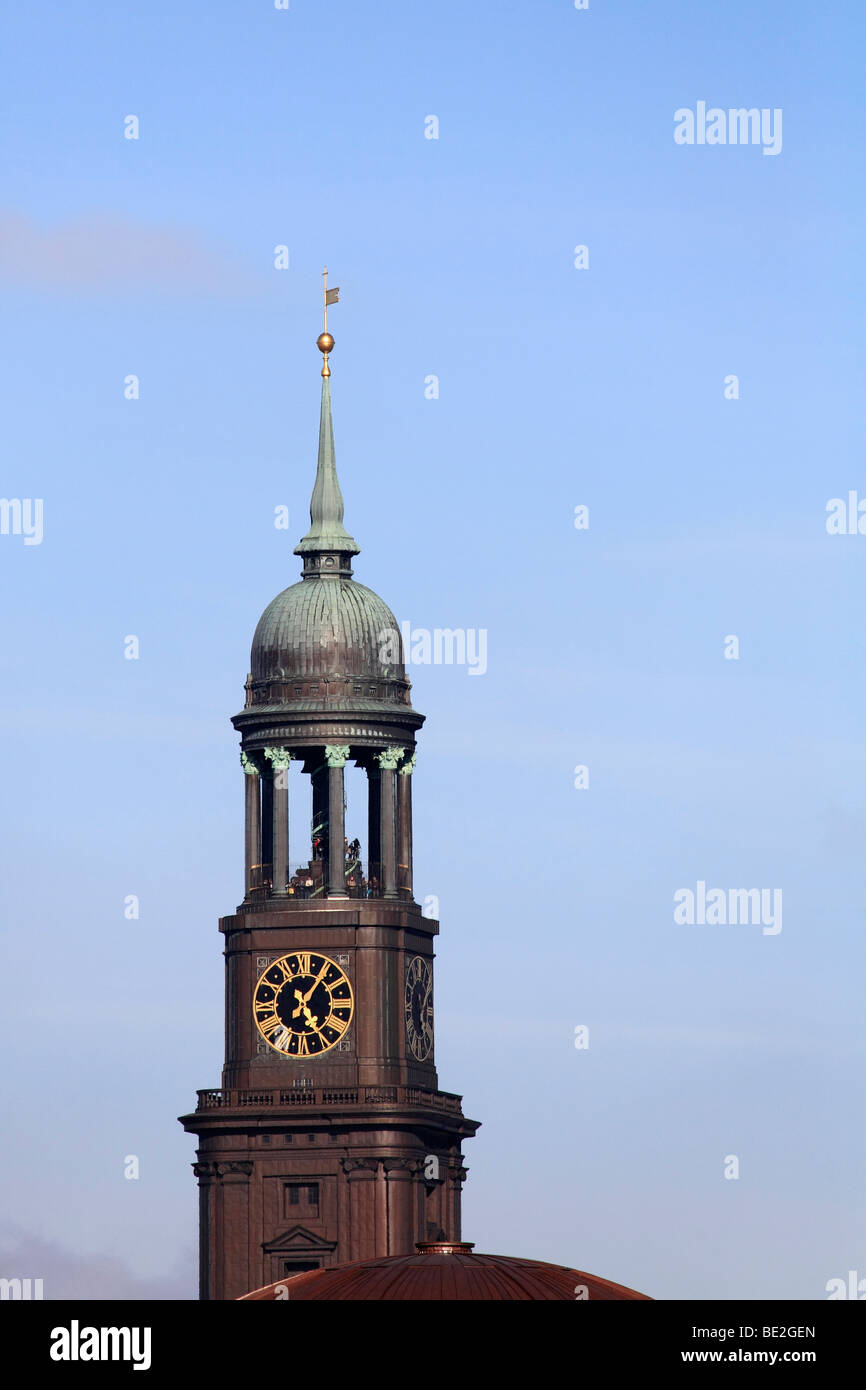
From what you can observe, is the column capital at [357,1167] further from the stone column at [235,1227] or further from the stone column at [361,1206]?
the stone column at [235,1227]

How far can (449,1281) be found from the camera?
158m

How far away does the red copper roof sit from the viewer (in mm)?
157375

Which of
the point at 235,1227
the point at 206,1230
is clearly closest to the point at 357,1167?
the point at 235,1227

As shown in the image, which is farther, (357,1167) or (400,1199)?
(357,1167)

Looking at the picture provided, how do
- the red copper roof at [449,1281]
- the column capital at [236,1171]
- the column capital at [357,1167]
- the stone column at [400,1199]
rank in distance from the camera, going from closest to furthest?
the red copper roof at [449,1281], the stone column at [400,1199], the column capital at [357,1167], the column capital at [236,1171]

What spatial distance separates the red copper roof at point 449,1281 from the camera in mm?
157375

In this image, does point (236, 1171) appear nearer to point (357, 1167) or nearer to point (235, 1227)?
point (235, 1227)

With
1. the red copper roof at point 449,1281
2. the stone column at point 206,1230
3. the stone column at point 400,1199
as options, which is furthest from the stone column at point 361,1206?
the red copper roof at point 449,1281
